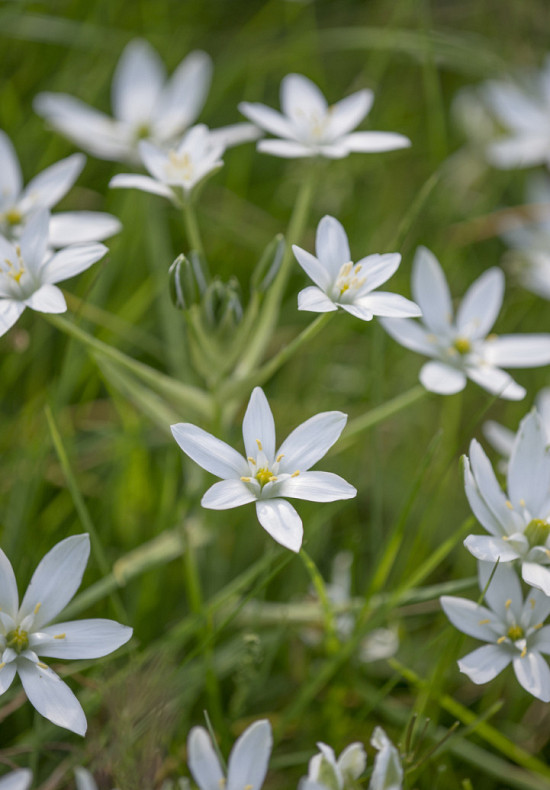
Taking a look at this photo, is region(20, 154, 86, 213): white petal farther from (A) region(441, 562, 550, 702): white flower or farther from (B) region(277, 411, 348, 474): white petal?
(A) region(441, 562, 550, 702): white flower

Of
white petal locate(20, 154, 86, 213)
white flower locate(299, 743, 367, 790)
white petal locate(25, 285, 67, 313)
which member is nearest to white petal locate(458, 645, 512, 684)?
white flower locate(299, 743, 367, 790)

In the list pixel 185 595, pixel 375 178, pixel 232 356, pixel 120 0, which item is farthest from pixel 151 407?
pixel 120 0

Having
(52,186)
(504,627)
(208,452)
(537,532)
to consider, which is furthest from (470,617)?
(52,186)

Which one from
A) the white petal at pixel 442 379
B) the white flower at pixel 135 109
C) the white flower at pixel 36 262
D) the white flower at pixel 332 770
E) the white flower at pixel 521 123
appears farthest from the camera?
the white flower at pixel 521 123

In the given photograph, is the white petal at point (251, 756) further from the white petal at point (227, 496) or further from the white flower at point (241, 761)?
the white petal at point (227, 496)

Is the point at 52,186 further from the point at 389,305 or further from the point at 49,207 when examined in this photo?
the point at 389,305

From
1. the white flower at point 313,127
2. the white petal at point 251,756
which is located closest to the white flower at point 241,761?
the white petal at point 251,756

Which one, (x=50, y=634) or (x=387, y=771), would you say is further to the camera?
(x=50, y=634)

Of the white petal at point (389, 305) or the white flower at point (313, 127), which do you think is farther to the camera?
the white flower at point (313, 127)
